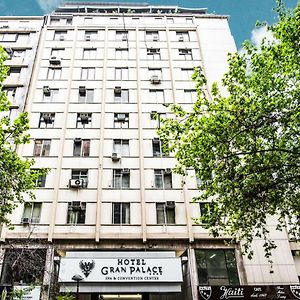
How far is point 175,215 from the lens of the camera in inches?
828

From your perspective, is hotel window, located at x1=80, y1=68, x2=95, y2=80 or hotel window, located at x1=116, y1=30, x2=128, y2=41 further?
hotel window, located at x1=116, y1=30, x2=128, y2=41

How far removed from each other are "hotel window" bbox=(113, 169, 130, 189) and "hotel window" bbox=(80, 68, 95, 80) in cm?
979

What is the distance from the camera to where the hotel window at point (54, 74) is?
27753 mm

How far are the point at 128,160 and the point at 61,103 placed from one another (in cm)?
779

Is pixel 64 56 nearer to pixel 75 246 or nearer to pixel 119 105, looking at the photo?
pixel 119 105

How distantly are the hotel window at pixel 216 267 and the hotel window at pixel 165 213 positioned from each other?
8.71 ft

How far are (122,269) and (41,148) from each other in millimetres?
10932

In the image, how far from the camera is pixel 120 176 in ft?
74.2

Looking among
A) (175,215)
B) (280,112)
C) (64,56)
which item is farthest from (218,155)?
(64,56)

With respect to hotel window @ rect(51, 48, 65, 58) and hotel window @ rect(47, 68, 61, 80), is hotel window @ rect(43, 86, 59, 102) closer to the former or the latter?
hotel window @ rect(47, 68, 61, 80)

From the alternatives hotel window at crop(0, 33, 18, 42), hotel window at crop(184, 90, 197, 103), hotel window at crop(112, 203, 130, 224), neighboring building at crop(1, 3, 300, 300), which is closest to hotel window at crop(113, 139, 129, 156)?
neighboring building at crop(1, 3, 300, 300)

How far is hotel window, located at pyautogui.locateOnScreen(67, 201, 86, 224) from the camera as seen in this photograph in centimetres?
2064

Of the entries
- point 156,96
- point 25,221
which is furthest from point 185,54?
point 25,221

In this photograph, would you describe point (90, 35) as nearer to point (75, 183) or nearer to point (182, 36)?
point (182, 36)
